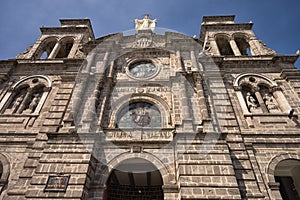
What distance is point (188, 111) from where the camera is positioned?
10188mm

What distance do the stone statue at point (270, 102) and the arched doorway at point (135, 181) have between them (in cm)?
762

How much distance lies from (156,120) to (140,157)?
273cm

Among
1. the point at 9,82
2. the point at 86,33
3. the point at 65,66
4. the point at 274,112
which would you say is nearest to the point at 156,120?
the point at 274,112

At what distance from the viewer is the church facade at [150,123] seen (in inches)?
321

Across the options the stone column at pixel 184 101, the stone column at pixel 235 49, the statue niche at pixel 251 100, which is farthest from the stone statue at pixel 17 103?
the stone column at pixel 235 49

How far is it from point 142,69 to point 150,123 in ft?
15.4

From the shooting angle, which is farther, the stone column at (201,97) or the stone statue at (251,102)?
the stone statue at (251,102)

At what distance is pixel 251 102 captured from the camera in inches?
481

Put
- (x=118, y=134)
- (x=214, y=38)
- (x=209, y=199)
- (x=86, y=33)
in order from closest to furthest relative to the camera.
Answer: (x=209, y=199), (x=118, y=134), (x=214, y=38), (x=86, y=33)

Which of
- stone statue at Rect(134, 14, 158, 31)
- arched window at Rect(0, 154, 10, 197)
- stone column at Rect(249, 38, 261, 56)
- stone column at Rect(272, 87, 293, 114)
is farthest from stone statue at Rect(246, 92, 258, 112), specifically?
arched window at Rect(0, 154, 10, 197)

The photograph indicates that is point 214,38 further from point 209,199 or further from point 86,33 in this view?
point 209,199

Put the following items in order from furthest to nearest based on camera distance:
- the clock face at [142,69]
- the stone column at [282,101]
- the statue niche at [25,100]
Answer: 1. the clock face at [142,69]
2. the statue niche at [25,100]
3. the stone column at [282,101]

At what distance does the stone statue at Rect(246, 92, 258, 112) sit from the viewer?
1189 centimetres

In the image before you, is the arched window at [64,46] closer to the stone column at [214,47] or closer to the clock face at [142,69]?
the clock face at [142,69]
